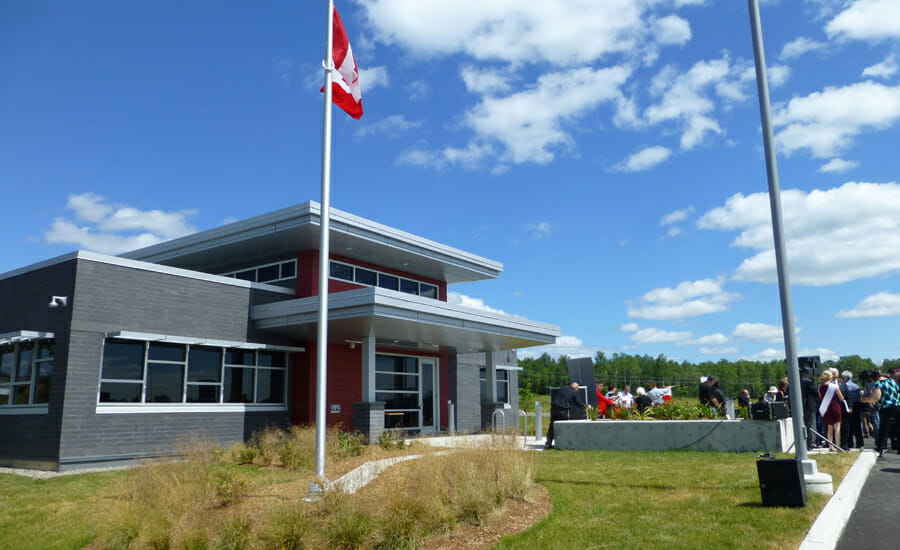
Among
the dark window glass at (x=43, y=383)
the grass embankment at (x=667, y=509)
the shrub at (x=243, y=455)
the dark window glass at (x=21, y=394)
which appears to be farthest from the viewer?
the dark window glass at (x=21, y=394)

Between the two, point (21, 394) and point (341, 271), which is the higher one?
point (341, 271)

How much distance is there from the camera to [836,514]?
23.4 feet

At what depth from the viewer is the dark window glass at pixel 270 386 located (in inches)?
754

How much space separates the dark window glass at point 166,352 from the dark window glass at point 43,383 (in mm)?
2208

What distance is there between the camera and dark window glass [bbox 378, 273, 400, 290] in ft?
74.8

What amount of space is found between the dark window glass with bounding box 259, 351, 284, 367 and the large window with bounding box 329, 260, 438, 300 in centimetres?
296

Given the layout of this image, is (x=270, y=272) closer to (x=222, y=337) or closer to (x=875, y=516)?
(x=222, y=337)

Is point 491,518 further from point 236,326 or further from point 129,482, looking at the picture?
point 236,326

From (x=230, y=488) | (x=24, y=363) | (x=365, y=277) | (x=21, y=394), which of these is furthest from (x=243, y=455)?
(x=365, y=277)

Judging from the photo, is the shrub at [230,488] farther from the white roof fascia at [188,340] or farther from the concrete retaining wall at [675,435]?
the concrete retaining wall at [675,435]

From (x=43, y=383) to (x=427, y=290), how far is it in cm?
1310

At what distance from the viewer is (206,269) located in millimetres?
23297

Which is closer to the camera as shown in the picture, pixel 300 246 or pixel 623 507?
pixel 623 507

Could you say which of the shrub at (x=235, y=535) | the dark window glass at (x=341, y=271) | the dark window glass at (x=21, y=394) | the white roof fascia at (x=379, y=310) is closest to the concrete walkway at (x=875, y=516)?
the shrub at (x=235, y=535)
